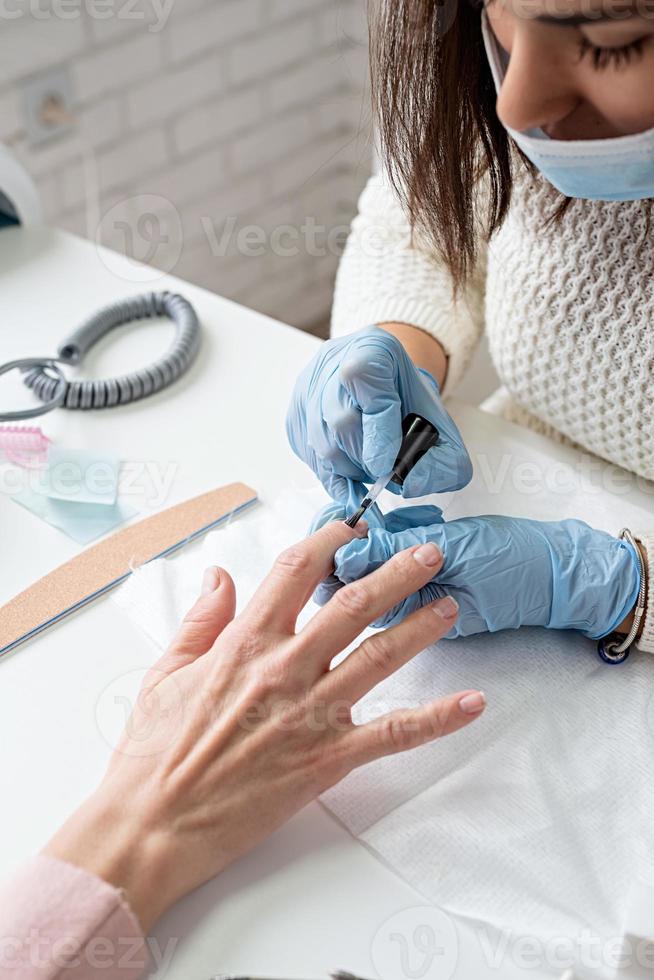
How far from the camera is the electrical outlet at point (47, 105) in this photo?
78.8 inches

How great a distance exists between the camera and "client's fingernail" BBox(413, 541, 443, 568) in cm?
84

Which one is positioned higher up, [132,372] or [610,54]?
[610,54]

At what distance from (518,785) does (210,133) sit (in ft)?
6.72

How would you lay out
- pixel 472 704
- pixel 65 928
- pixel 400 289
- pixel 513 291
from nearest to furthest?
pixel 65 928
pixel 472 704
pixel 513 291
pixel 400 289

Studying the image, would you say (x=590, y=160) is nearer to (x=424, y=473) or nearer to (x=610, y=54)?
(x=610, y=54)

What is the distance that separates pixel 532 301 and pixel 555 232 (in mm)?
82

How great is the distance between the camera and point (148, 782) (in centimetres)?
74

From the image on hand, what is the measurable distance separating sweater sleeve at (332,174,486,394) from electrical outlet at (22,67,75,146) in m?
1.00

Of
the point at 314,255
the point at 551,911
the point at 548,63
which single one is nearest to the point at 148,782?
the point at 551,911

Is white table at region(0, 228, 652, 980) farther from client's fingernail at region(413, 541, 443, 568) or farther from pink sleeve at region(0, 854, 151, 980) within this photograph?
client's fingernail at region(413, 541, 443, 568)

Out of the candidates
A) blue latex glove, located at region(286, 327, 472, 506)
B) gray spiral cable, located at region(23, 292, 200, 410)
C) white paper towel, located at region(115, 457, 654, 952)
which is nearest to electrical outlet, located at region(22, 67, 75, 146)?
gray spiral cable, located at region(23, 292, 200, 410)

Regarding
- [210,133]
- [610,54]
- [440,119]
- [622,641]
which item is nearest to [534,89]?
[610,54]

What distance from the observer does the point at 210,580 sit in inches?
35.5

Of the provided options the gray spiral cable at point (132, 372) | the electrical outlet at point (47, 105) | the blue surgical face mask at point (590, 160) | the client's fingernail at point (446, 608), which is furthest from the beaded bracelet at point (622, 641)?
the electrical outlet at point (47, 105)
